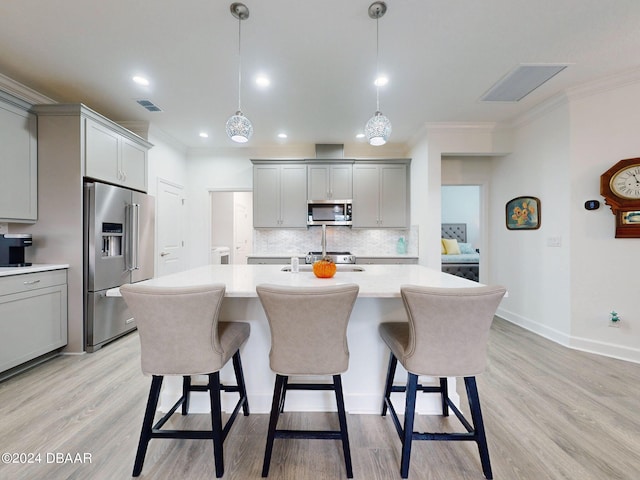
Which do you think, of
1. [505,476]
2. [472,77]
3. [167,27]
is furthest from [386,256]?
[167,27]

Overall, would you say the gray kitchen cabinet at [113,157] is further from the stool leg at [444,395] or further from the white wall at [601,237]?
the white wall at [601,237]

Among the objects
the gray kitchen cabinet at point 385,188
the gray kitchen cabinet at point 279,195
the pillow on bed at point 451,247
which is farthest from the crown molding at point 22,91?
the pillow on bed at point 451,247

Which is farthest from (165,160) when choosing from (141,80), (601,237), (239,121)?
(601,237)

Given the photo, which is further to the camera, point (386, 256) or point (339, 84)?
point (386, 256)

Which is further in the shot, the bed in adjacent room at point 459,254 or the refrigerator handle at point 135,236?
the bed in adjacent room at point 459,254

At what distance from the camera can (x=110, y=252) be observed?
3.16m

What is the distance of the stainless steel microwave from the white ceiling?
1.57 meters

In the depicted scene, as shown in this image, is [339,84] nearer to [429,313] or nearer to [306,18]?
[306,18]

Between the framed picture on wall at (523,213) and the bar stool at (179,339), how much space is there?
399 centimetres

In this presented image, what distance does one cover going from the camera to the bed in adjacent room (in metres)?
5.89

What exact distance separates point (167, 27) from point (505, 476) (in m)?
3.60

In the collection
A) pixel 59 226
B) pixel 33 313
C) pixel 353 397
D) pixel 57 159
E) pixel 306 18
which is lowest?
pixel 353 397

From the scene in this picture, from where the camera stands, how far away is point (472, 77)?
9.35 feet

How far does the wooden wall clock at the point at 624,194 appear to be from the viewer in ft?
9.14
